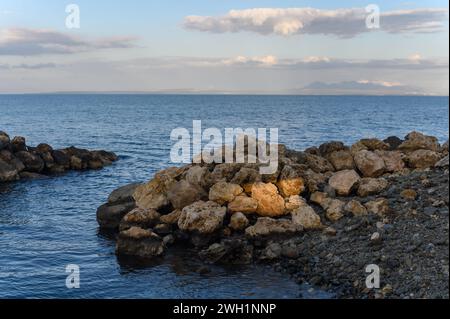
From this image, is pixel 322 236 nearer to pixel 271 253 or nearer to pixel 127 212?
pixel 271 253

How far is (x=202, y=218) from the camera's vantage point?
31.4 meters

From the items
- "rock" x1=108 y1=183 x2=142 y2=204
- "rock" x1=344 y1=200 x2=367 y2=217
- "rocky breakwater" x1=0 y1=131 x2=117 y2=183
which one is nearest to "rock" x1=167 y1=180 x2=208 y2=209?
"rock" x1=108 y1=183 x2=142 y2=204

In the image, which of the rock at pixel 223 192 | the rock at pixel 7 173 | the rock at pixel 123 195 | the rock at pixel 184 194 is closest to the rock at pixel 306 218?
the rock at pixel 223 192

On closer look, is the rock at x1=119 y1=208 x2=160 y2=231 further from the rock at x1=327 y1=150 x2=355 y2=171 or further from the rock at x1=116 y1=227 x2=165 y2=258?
the rock at x1=327 y1=150 x2=355 y2=171

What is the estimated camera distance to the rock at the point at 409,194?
30780 millimetres

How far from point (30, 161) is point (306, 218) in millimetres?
39890

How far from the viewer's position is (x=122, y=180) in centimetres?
5791

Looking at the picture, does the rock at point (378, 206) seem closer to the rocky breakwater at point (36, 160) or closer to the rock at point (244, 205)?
the rock at point (244, 205)

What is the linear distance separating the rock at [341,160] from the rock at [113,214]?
50.3 ft

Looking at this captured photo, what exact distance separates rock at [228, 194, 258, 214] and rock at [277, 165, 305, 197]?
2.48m

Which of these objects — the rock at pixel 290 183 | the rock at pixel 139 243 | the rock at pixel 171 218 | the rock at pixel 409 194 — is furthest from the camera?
the rock at pixel 290 183

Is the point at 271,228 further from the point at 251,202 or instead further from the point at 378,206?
the point at 378,206
